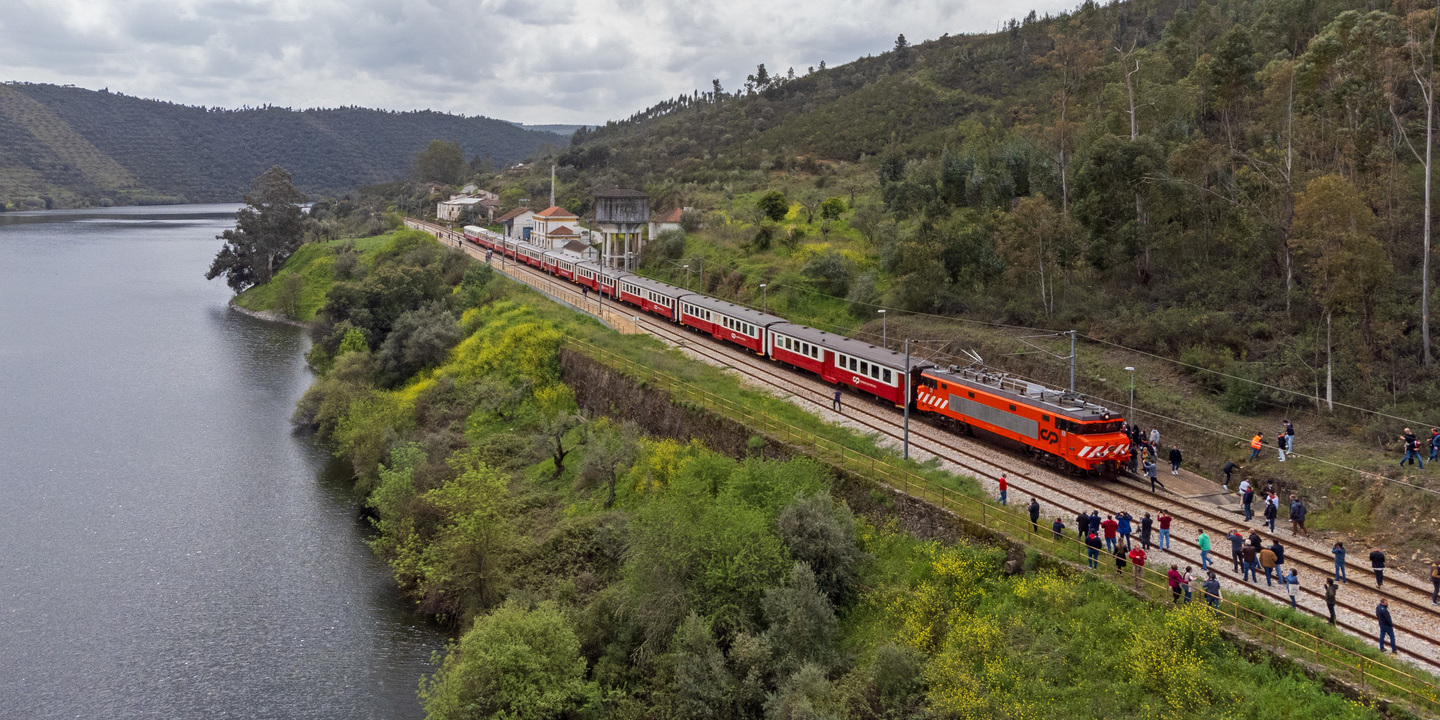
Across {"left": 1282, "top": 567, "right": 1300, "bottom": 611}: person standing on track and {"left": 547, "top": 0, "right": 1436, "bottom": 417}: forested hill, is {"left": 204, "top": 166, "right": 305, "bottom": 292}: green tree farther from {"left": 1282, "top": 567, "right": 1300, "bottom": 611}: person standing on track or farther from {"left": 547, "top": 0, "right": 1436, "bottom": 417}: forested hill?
{"left": 1282, "top": 567, "right": 1300, "bottom": 611}: person standing on track

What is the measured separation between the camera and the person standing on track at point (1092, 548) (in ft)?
67.2

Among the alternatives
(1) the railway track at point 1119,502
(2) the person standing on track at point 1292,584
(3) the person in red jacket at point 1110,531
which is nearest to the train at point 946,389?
(1) the railway track at point 1119,502

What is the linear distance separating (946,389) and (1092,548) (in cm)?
1191

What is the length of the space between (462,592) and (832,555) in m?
12.8

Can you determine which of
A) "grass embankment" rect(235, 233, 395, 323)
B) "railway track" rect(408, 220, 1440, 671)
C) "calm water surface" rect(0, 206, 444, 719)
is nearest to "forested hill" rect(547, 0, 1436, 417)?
"railway track" rect(408, 220, 1440, 671)

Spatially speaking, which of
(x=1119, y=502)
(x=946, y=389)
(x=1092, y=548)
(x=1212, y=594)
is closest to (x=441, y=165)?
(x=946, y=389)

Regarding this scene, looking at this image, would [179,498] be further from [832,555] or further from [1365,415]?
[1365,415]

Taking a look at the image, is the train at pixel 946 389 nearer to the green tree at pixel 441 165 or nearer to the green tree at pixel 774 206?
the green tree at pixel 774 206

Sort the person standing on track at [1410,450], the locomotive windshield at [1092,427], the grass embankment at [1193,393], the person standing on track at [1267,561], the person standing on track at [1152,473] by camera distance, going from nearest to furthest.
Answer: the person standing on track at [1267,561]
the grass embankment at [1193,393]
the person standing on track at [1410,450]
the person standing on track at [1152,473]
the locomotive windshield at [1092,427]

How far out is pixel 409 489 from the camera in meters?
34.2

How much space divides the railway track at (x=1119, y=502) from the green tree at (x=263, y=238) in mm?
74302

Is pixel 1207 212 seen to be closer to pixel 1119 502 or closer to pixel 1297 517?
pixel 1119 502

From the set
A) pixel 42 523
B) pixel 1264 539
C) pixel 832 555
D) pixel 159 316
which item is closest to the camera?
pixel 1264 539

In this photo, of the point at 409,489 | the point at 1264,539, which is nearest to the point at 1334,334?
the point at 1264,539
